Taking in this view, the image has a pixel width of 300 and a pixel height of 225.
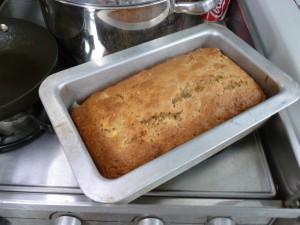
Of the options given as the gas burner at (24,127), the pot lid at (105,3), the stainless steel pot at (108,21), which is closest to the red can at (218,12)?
the stainless steel pot at (108,21)

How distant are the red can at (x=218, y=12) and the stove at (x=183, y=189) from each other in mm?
410

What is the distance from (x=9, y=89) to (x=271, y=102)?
0.53 m

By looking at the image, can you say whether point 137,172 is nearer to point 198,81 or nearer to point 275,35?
point 198,81

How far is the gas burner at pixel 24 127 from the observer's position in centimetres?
59

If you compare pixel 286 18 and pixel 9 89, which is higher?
pixel 286 18

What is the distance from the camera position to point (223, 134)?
1.59 ft

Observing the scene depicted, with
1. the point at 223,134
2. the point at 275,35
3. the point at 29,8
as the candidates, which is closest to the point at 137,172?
the point at 223,134

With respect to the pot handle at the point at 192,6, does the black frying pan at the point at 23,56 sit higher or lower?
lower

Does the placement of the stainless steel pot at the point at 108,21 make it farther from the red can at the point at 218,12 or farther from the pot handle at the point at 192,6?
the red can at the point at 218,12

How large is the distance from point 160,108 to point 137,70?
0.12 m

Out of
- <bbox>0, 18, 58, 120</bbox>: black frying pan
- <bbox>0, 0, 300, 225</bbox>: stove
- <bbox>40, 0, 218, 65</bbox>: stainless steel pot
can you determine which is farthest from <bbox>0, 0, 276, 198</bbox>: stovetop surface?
<bbox>40, 0, 218, 65</bbox>: stainless steel pot

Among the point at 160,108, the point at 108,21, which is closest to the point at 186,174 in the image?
the point at 160,108

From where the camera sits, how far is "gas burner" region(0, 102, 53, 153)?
1.94 ft

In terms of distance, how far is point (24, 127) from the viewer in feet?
2.02
